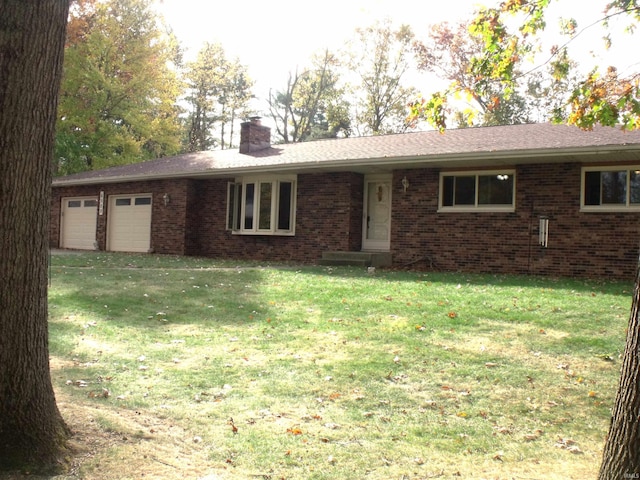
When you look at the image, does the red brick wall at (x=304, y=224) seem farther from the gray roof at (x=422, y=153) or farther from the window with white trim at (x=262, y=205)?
the gray roof at (x=422, y=153)

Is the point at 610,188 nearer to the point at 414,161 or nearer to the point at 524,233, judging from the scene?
the point at 524,233

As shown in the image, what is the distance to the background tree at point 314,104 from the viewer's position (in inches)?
1547

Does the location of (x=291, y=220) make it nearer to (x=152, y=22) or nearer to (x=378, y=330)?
(x=378, y=330)

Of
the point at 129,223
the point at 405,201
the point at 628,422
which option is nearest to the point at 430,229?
the point at 405,201

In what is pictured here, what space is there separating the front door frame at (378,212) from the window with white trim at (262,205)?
2.10 m

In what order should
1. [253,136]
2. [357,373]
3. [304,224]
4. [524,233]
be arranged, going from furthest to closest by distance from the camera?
[253,136] → [304,224] → [524,233] → [357,373]

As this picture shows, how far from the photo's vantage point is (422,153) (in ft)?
44.7

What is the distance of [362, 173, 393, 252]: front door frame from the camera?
15.7 m

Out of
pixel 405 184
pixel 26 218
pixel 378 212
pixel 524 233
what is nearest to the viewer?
pixel 26 218

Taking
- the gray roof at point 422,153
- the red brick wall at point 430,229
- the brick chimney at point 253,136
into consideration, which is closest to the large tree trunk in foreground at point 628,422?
the gray roof at point 422,153

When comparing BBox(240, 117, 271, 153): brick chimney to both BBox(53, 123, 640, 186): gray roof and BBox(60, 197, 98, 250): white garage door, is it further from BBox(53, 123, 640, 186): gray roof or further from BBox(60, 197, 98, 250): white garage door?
BBox(60, 197, 98, 250): white garage door

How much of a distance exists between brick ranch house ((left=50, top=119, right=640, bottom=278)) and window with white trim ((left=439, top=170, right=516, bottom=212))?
0.08ft

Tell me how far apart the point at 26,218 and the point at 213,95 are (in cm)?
4128

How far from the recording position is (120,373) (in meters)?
5.07
